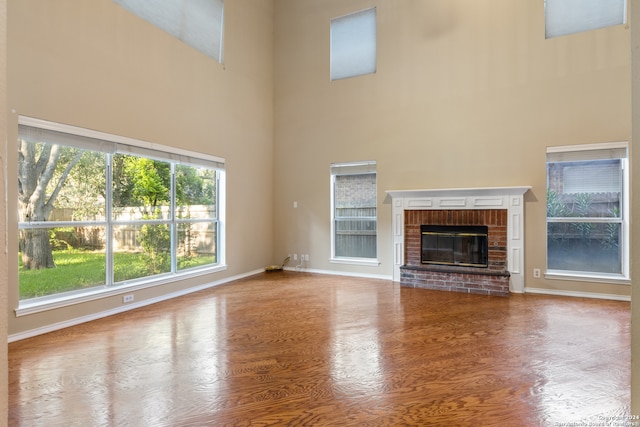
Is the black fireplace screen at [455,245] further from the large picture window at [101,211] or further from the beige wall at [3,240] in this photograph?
the beige wall at [3,240]

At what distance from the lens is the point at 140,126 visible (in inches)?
169

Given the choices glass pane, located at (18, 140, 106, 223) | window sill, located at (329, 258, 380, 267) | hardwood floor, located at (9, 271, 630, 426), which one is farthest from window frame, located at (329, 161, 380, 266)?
glass pane, located at (18, 140, 106, 223)

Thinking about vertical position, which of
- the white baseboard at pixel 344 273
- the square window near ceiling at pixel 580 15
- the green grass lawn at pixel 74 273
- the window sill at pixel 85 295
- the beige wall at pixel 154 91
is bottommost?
the white baseboard at pixel 344 273

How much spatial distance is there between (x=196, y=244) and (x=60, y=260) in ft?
6.31

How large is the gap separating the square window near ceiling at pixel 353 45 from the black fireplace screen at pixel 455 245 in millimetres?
3039

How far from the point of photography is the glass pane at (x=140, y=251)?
4246 millimetres

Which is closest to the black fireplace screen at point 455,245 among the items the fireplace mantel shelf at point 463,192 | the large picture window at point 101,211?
the fireplace mantel shelf at point 463,192

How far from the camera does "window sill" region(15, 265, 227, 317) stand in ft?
10.9

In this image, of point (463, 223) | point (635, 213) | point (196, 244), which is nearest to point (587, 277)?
point (463, 223)

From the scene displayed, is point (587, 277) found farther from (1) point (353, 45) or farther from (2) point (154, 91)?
(2) point (154, 91)

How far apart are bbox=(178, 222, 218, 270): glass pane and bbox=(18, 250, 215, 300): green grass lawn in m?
0.68

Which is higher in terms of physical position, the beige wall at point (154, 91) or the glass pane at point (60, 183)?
the beige wall at point (154, 91)

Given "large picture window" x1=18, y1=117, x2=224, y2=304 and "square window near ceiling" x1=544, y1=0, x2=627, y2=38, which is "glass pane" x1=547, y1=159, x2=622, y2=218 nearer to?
"square window near ceiling" x1=544, y1=0, x2=627, y2=38

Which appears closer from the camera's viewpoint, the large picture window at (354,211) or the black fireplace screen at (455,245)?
the black fireplace screen at (455,245)
